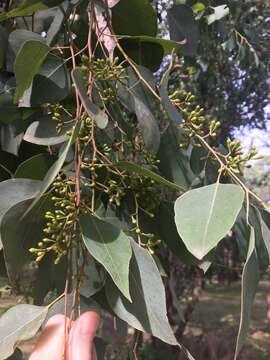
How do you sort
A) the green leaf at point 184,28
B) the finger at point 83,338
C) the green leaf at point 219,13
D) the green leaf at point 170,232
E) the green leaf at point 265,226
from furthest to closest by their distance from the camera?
1. the green leaf at point 219,13
2. the green leaf at point 184,28
3. the green leaf at point 170,232
4. the green leaf at point 265,226
5. the finger at point 83,338

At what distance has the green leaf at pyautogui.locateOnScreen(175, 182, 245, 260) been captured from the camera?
47cm

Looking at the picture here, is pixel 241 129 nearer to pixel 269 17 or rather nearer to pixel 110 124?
pixel 269 17

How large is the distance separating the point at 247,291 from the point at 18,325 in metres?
0.24

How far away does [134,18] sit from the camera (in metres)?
0.77

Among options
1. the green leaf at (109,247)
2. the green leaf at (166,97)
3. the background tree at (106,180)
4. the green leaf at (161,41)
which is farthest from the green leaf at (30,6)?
the green leaf at (109,247)

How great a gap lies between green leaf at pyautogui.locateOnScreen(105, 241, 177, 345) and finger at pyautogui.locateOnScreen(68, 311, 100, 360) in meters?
0.07

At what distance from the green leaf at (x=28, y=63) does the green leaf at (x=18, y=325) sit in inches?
10.4

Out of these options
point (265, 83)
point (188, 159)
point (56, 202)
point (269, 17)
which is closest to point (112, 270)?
point (56, 202)

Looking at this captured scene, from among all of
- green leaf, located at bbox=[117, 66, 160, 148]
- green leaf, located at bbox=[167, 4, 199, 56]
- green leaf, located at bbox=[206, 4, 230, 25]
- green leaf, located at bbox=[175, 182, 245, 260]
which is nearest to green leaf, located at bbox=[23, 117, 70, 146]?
green leaf, located at bbox=[117, 66, 160, 148]

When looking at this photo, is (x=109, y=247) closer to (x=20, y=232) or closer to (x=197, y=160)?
(x=20, y=232)

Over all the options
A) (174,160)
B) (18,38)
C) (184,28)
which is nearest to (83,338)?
(174,160)

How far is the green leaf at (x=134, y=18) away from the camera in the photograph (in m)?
0.76

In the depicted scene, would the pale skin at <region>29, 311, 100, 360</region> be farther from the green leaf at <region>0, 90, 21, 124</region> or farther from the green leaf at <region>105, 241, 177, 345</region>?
the green leaf at <region>0, 90, 21, 124</region>

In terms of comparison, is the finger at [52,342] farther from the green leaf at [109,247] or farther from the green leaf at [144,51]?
the green leaf at [144,51]
